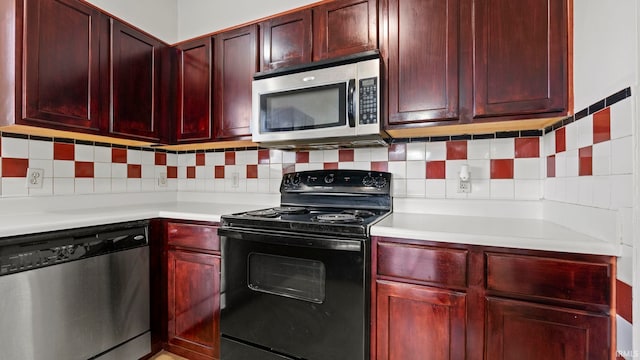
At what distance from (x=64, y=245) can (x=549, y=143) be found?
2381 mm

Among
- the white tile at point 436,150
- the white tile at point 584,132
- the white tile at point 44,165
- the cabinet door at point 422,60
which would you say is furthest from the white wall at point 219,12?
the white tile at point 584,132

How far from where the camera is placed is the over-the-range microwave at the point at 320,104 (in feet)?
4.87

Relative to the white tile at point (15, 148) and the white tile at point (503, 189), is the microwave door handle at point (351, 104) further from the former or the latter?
the white tile at point (15, 148)

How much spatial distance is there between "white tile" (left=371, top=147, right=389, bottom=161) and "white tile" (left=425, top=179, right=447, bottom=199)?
0.96 ft

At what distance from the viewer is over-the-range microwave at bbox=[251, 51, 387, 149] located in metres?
1.48

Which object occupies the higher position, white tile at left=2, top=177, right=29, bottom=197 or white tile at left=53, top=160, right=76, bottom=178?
white tile at left=53, top=160, right=76, bottom=178

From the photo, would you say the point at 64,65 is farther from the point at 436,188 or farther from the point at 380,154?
the point at 436,188

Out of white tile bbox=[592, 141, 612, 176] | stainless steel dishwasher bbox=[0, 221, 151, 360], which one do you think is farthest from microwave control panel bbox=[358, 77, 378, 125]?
stainless steel dishwasher bbox=[0, 221, 151, 360]

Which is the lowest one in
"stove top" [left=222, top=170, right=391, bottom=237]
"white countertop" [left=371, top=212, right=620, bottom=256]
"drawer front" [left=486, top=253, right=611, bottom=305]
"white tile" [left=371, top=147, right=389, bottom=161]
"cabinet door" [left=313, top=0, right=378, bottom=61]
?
"drawer front" [left=486, top=253, right=611, bottom=305]

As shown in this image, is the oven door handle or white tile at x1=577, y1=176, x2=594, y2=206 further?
the oven door handle

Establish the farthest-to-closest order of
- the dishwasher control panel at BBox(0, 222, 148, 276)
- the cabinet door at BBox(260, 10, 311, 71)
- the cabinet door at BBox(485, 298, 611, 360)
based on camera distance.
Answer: the cabinet door at BBox(260, 10, 311, 71)
the dishwasher control panel at BBox(0, 222, 148, 276)
the cabinet door at BBox(485, 298, 611, 360)

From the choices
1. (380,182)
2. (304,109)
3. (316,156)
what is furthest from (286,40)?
(380,182)

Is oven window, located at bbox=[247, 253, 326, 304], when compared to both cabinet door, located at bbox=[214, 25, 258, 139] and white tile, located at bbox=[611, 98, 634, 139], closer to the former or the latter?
cabinet door, located at bbox=[214, 25, 258, 139]

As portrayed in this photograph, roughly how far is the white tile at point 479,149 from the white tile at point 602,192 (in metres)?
0.60
